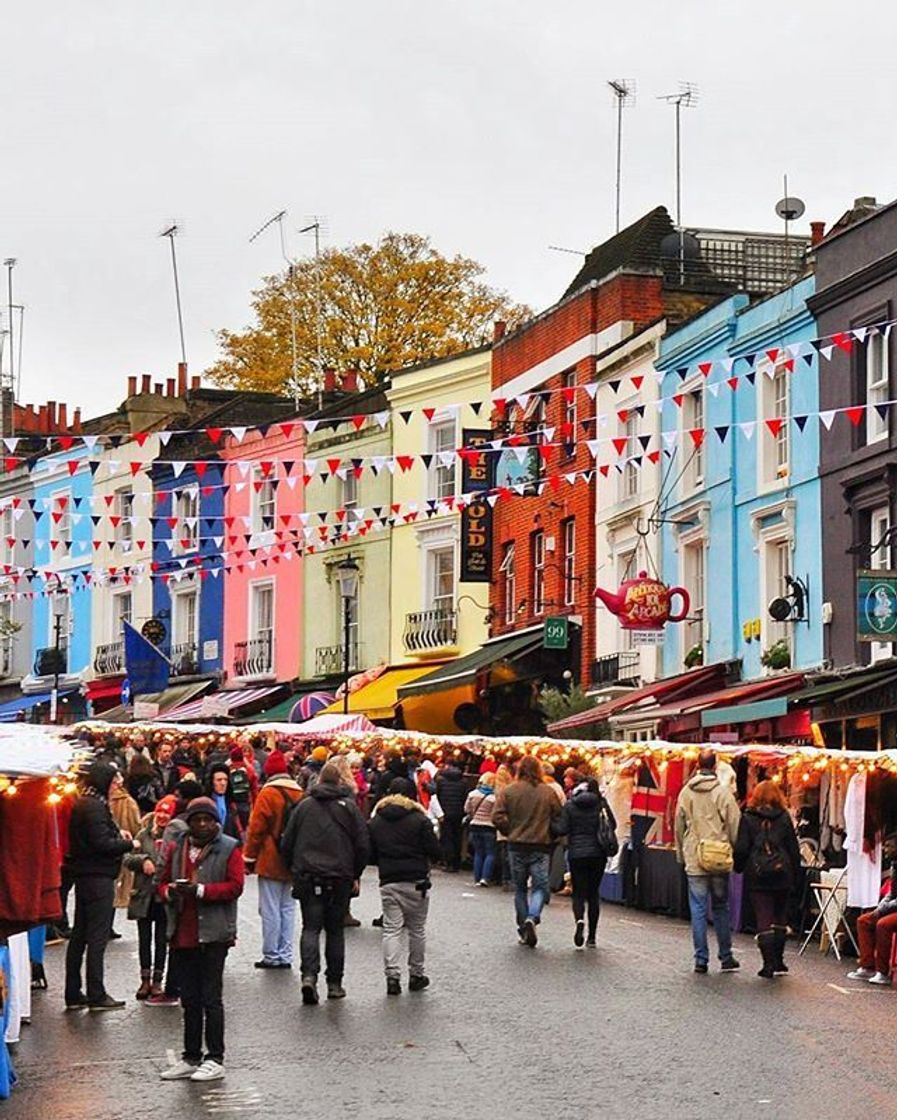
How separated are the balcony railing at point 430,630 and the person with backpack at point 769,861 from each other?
28.7 meters

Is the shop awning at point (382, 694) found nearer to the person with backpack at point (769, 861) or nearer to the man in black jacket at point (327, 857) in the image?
the person with backpack at point (769, 861)

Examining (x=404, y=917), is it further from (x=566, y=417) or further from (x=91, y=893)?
(x=566, y=417)

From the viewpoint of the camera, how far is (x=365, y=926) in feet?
79.8

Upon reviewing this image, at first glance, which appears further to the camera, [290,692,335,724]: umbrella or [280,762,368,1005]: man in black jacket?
[290,692,335,724]: umbrella

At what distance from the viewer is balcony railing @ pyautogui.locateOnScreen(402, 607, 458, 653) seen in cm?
4931

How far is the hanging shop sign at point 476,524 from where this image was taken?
155 ft

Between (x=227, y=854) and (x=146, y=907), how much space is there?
3.87 m

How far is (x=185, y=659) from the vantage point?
5956 centimetres

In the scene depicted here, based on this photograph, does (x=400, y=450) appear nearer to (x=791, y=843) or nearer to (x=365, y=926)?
(x=365, y=926)

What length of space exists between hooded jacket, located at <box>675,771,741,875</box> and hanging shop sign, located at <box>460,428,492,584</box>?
→ 2617 centimetres

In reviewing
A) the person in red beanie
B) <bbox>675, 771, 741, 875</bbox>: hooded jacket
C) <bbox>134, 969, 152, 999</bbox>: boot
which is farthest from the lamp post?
the person in red beanie

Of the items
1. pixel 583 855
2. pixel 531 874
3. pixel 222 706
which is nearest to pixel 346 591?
pixel 222 706

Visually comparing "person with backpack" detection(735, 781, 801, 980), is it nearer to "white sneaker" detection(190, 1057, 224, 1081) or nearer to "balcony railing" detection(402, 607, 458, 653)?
"white sneaker" detection(190, 1057, 224, 1081)

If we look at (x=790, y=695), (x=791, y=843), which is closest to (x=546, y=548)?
(x=790, y=695)
